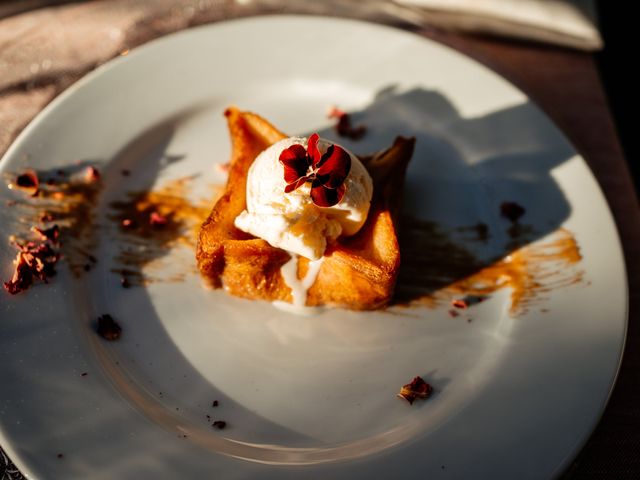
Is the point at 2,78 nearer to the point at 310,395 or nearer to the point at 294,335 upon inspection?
the point at 294,335

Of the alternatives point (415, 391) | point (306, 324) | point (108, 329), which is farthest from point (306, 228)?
point (108, 329)

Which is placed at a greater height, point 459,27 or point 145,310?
point 459,27

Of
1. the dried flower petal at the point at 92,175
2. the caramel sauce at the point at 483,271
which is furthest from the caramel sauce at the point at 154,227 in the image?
the caramel sauce at the point at 483,271

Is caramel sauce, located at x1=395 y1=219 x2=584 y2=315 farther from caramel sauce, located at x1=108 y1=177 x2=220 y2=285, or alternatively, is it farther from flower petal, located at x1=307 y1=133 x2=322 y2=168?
caramel sauce, located at x1=108 y1=177 x2=220 y2=285

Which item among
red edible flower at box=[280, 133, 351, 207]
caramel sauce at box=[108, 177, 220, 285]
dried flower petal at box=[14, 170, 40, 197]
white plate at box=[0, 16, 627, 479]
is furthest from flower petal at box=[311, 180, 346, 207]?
dried flower petal at box=[14, 170, 40, 197]

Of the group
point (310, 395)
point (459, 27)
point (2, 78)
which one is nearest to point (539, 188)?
point (459, 27)

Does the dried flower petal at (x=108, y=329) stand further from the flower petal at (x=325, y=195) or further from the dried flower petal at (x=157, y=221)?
the flower petal at (x=325, y=195)

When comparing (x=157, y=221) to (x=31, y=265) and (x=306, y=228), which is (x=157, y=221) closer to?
(x=31, y=265)
